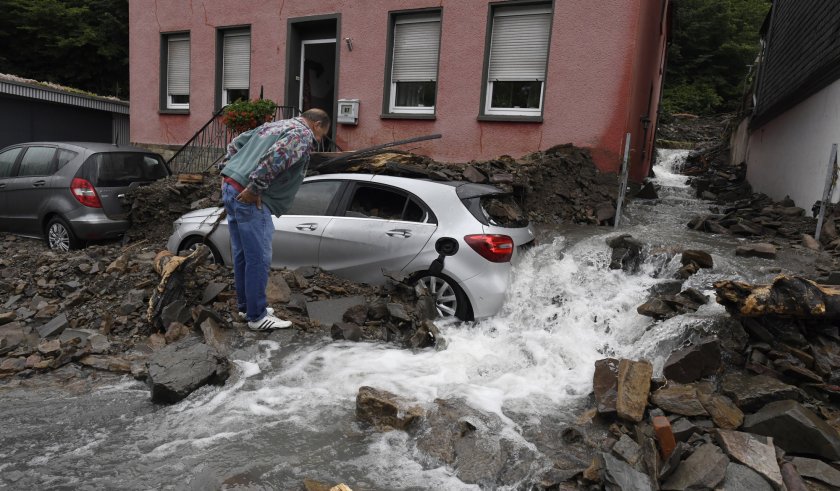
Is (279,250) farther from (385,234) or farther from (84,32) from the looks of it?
(84,32)

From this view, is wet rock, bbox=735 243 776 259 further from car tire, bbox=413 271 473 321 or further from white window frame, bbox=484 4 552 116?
white window frame, bbox=484 4 552 116

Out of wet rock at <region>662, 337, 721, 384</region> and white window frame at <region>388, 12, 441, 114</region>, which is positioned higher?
white window frame at <region>388, 12, 441, 114</region>

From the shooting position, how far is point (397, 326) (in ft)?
18.2

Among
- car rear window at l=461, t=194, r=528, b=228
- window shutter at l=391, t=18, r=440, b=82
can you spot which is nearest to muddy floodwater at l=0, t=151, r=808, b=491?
car rear window at l=461, t=194, r=528, b=228

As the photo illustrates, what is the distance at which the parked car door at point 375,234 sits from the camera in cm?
579

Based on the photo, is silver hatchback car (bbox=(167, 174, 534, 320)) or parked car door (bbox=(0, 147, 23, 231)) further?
parked car door (bbox=(0, 147, 23, 231))

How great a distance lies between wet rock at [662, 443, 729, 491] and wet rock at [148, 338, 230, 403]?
10.4 feet

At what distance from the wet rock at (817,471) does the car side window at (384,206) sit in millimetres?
3628

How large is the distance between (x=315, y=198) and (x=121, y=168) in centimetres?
444

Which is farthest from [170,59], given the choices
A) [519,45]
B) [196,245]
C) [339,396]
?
[339,396]

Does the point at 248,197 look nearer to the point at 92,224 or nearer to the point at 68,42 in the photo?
the point at 92,224

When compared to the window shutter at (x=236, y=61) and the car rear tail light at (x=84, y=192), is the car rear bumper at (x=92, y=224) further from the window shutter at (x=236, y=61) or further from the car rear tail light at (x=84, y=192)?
the window shutter at (x=236, y=61)

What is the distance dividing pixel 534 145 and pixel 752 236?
11.6 ft

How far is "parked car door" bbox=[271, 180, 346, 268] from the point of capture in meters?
6.31
